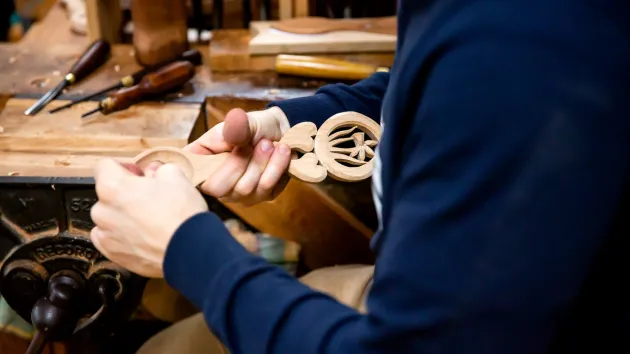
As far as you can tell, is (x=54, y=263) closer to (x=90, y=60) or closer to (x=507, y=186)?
(x=90, y=60)

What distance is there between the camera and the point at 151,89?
4.16 feet

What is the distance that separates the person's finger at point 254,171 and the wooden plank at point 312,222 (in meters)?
0.45

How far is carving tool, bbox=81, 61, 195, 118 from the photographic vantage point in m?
1.23

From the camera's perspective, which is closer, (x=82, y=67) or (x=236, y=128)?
(x=236, y=128)

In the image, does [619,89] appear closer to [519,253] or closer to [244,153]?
[519,253]

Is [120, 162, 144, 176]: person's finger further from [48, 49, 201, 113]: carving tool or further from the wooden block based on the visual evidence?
[48, 49, 201, 113]: carving tool

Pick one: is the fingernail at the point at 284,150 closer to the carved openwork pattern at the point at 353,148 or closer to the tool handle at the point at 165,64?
the carved openwork pattern at the point at 353,148

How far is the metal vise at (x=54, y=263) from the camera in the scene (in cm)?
101

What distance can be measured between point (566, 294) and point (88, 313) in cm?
87

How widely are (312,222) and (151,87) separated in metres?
0.41

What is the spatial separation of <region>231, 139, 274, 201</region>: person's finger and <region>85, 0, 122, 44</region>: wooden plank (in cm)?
88

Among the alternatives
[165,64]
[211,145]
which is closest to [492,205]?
[211,145]

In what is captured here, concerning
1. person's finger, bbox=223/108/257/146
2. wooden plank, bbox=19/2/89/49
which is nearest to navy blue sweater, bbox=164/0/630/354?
person's finger, bbox=223/108/257/146

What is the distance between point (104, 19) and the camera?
5.04 feet
